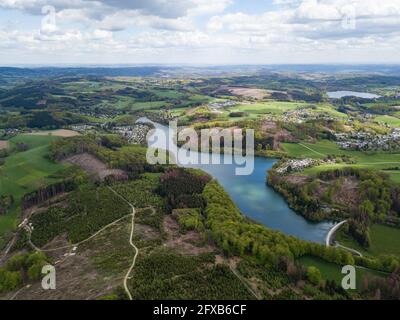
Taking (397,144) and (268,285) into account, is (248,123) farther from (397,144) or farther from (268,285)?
(268,285)

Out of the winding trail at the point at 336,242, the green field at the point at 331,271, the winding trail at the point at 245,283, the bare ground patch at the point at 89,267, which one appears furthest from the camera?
the winding trail at the point at 336,242

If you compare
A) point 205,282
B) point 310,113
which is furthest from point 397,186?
point 310,113

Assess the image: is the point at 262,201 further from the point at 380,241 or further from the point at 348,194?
the point at 380,241

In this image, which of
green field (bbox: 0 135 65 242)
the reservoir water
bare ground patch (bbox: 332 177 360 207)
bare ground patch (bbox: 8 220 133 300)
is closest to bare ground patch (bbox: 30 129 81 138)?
green field (bbox: 0 135 65 242)

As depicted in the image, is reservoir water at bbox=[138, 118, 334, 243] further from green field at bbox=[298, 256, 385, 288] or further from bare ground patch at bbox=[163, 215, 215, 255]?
bare ground patch at bbox=[163, 215, 215, 255]

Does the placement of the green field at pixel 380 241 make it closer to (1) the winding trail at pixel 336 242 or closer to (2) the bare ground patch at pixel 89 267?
(1) the winding trail at pixel 336 242

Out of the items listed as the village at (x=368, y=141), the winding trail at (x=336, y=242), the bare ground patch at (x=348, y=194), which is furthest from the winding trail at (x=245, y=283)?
the village at (x=368, y=141)
